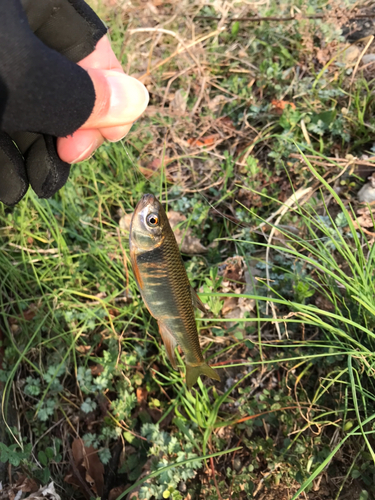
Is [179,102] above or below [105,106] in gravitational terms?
below

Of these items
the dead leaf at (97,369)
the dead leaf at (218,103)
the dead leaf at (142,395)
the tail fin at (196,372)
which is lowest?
the dead leaf at (142,395)

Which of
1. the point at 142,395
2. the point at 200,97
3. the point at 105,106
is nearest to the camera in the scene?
the point at 105,106

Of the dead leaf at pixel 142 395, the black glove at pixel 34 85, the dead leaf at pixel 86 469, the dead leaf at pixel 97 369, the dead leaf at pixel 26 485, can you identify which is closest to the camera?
the black glove at pixel 34 85

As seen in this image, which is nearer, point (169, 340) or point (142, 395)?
point (169, 340)

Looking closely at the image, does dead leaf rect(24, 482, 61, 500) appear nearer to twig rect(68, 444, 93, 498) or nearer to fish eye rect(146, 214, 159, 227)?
twig rect(68, 444, 93, 498)

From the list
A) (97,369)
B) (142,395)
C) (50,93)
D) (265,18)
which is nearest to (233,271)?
(142,395)

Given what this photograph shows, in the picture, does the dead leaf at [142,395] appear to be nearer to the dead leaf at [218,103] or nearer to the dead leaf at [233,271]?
the dead leaf at [233,271]

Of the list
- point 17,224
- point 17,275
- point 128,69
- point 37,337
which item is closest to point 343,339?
point 37,337

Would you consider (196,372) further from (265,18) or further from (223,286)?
(265,18)

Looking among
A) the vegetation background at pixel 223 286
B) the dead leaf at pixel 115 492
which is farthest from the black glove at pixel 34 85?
the dead leaf at pixel 115 492
